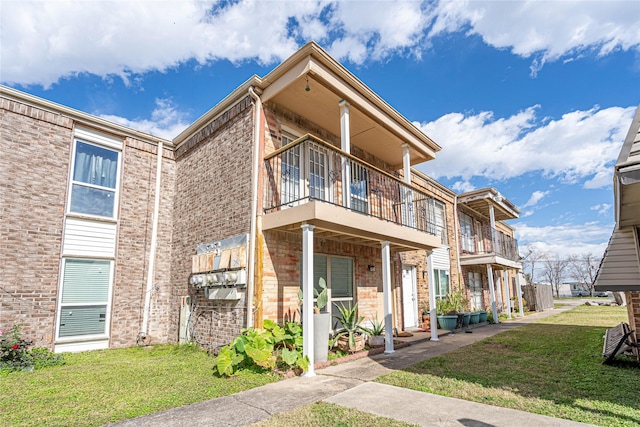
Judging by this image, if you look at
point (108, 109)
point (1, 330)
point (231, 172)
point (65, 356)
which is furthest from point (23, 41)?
point (65, 356)

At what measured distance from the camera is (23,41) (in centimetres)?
760

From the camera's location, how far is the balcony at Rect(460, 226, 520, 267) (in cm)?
1540

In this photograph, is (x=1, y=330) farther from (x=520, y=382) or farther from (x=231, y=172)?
(x=520, y=382)

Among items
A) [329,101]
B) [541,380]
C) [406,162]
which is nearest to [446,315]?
[406,162]

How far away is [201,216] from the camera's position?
880 centimetres

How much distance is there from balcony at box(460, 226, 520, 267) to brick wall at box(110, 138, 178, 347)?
41.5 feet

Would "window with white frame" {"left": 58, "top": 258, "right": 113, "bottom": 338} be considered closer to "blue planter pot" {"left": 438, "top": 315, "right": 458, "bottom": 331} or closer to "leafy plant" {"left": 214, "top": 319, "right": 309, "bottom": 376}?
"leafy plant" {"left": 214, "top": 319, "right": 309, "bottom": 376}

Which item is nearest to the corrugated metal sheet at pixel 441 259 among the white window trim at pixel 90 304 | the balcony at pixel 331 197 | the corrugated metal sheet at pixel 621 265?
the balcony at pixel 331 197

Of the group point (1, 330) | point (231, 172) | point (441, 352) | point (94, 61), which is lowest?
point (441, 352)

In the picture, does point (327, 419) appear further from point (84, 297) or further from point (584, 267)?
point (584, 267)

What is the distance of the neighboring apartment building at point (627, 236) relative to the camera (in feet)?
10.1

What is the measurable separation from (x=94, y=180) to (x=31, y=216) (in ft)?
5.28

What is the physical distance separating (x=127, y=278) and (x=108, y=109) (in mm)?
5102

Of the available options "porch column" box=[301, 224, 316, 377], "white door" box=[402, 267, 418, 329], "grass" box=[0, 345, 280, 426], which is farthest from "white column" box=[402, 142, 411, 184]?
"grass" box=[0, 345, 280, 426]
